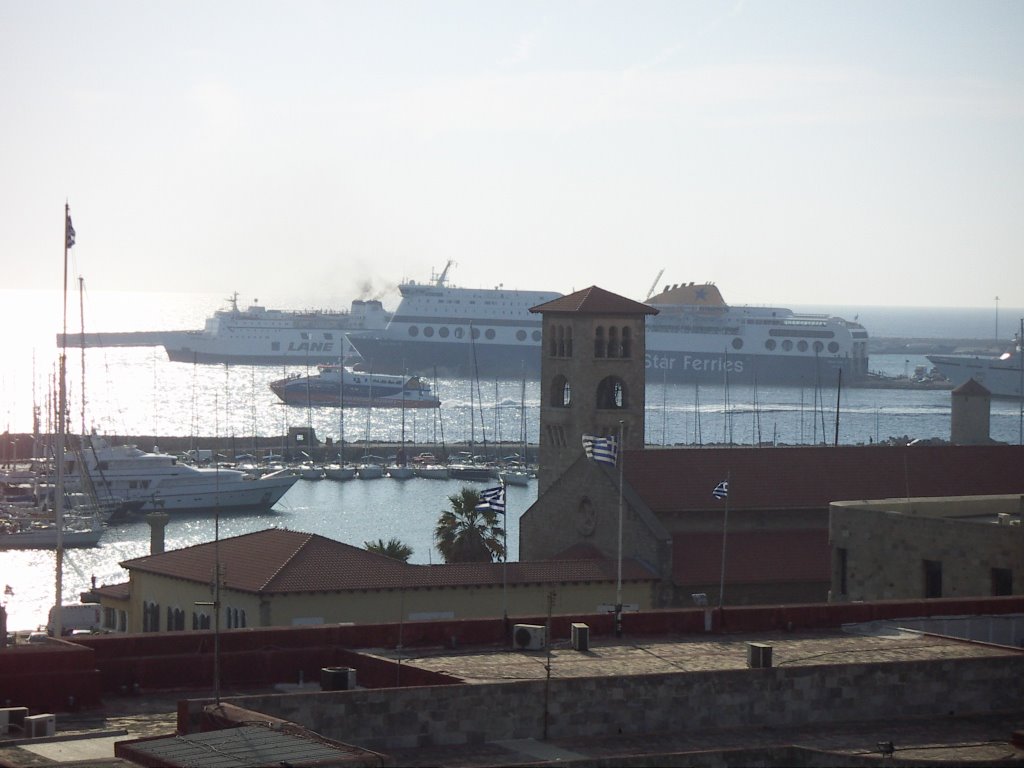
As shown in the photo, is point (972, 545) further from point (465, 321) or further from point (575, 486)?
point (465, 321)

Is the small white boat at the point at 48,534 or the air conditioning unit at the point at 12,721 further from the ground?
the air conditioning unit at the point at 12,721

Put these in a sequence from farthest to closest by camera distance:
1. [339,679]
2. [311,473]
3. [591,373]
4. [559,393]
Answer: [311,473]
[559,393]
[591,373]
[339,679]

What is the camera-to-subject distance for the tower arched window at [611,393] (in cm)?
3769

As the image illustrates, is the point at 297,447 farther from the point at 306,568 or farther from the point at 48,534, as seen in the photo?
the point at 306,568

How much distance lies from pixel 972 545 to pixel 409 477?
66.8 metres

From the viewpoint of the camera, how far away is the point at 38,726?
14320 mm

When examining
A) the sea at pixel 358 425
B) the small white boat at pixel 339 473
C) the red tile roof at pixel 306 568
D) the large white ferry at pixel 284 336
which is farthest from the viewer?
the large white ferry at pixel 284 336

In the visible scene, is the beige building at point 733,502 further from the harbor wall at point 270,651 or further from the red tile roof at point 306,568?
the harbor wall at point 270,651

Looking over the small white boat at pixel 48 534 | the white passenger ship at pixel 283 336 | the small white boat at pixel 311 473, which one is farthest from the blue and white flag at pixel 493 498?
the white passenger ship at pixel 283 336

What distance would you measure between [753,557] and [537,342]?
5772 inches

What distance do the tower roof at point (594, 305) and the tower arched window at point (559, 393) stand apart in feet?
4.78

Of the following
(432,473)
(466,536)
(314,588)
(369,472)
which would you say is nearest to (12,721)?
(314,588)

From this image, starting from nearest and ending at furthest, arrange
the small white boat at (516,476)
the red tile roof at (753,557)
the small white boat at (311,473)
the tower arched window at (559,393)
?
the red tile roof at (753,557) → the tower arched window at (559,393) → the small white boat at (516,476) → the small white boat at (311,473)

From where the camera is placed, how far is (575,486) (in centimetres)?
3378
